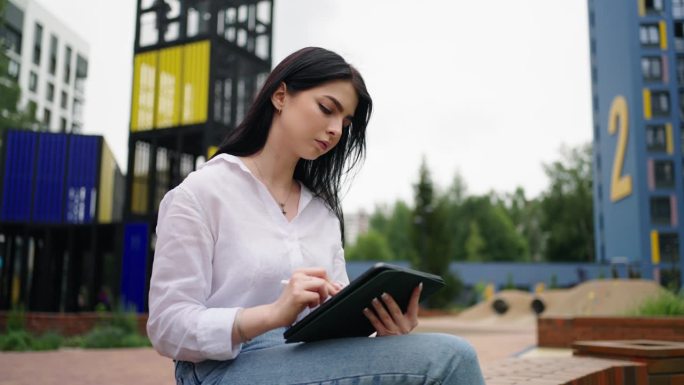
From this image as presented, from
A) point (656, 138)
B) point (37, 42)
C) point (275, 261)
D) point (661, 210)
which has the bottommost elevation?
point (275, 261)

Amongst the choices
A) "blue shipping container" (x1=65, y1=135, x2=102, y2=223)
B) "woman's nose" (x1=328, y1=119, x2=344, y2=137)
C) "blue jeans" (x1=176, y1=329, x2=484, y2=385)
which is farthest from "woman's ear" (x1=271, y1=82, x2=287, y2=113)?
"blue shipping container" (x1=65, y1=135, x2=102, y2=223)

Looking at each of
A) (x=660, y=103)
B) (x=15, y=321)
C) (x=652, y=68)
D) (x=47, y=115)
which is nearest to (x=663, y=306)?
(x=15, y=321)

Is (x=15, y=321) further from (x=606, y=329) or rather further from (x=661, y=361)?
(x=661, y=361)

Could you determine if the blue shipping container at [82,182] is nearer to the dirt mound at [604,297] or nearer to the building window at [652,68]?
the dirt mound at [604,297]

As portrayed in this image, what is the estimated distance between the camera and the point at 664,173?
4038 centimetres

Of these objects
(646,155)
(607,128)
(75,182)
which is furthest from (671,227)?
(75,182)

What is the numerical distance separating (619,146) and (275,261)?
4384cm

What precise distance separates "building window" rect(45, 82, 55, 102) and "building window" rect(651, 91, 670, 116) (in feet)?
142

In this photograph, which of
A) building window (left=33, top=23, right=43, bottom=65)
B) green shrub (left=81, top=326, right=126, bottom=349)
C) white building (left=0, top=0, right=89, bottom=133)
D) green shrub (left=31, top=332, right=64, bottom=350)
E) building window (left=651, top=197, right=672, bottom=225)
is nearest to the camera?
green shrub (left=31, top=332, right=64, bottom=350)

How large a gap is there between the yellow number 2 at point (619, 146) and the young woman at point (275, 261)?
4227cm

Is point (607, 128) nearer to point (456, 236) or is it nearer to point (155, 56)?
point (456, 236)

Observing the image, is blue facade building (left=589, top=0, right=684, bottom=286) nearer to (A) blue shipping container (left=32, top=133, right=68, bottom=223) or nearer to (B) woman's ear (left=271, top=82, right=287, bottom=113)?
(A) blue shipping container (left=32, top=133, right=68, bottom=223)

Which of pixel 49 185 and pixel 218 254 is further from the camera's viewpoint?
pixel 49 185

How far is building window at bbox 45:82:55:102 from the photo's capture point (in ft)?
160
